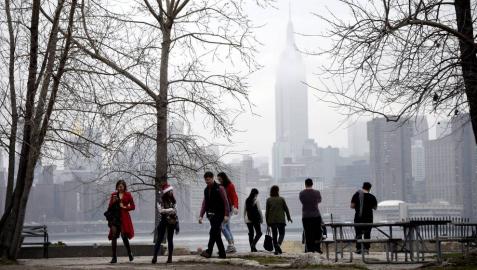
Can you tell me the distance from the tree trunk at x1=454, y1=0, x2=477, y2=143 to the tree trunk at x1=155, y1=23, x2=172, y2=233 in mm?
10576

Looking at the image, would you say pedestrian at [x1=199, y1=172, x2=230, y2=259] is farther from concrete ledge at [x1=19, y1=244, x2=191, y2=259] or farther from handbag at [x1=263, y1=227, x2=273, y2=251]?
concrete ledge at [x1=19, y1=244, x2=191, y2=259]

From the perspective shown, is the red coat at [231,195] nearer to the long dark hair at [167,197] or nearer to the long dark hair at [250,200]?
the long dark hair at [250,200]

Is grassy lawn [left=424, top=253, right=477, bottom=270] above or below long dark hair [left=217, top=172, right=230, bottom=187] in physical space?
below

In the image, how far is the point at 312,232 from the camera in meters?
→ 21.6

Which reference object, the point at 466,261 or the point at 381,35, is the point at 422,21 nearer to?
the point at 381,35

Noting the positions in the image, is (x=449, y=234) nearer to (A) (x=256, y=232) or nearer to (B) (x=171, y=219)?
(A) (x=256, y=232)

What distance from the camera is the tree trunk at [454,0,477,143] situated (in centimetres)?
1603

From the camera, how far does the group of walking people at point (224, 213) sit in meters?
19.0

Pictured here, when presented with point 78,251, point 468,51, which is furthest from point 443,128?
point 78,251

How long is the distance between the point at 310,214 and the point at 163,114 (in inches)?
230

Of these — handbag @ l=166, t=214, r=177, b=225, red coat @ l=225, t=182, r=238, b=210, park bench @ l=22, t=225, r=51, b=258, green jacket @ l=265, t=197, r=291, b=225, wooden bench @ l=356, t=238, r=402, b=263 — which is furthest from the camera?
park bench @ l=22, t=225, r=51, b=258

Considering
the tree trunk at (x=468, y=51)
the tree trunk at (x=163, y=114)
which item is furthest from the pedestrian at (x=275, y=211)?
the tree trunk at (x=468, y=51)

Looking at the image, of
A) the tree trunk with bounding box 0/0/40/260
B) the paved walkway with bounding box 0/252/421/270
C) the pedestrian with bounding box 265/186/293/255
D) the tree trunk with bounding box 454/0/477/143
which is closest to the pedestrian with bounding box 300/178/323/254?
the pedestrian with bounding box 265/186/293/255

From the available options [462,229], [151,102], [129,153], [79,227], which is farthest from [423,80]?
[79,227]
